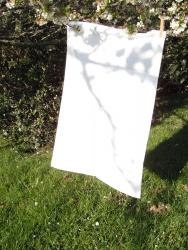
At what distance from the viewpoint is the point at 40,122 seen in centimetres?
634

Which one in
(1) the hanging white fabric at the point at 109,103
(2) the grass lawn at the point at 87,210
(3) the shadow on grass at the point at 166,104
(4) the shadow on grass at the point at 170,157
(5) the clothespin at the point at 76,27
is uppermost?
(5) the clothespin at the point at 76,27

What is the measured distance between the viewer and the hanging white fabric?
3.46m

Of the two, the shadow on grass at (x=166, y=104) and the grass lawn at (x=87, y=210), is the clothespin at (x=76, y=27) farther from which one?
the shadow on grass at (x=166, y=104)

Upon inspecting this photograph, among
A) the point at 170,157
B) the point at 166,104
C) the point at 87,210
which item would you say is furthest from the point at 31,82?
the point at 87,210

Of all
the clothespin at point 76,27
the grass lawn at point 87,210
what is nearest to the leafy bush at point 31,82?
the grass lawn at point 87,210

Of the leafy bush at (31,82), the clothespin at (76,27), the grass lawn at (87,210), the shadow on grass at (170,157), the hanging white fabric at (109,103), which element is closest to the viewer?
the hanging white fabric at (109,103)

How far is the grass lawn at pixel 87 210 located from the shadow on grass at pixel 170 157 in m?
0.01

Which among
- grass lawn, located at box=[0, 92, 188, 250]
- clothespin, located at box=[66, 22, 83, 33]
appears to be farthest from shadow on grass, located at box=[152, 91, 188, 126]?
clothespin, located at box=[66, 22, 83, 33]

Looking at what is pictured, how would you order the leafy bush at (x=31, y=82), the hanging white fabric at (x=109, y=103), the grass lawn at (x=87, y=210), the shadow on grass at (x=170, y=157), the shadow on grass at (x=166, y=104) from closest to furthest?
the hanging white fabric at (x=109, y=103)
the grass lawn at (x=87, y=210)
the shadow on grass at (x=170, y=157)
the leafy bush at (x=31, y=82)
the shadow on grass at (x=166, y=104)

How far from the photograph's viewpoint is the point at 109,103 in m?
3.63

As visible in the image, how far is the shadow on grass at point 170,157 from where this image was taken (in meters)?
5.07

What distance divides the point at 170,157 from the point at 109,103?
6.77 ft

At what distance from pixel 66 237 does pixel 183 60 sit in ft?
14.7

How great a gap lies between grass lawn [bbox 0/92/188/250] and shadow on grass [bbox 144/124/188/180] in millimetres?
10
